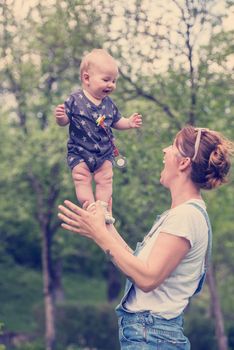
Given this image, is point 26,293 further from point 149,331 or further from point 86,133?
point 149,331

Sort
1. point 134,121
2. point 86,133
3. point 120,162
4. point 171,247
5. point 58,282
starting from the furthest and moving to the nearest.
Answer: point 58,282, point 134,121, point 120,162, point 86,133, point 171,247

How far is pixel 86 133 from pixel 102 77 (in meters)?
0.34

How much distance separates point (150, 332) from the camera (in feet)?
13.6

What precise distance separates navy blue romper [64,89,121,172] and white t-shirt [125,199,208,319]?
0.71m

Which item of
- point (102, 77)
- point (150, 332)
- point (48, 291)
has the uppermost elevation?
point (102, 77)

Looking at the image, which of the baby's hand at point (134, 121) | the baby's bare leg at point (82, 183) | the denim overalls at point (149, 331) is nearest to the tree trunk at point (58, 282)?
the baby's hand at point (134, 121)

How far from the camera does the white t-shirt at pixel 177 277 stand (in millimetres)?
4145

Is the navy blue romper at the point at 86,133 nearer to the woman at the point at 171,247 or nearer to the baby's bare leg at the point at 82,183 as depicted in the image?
the baby's bare leg at the point at 82,183

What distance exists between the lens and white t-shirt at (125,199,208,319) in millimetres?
4145

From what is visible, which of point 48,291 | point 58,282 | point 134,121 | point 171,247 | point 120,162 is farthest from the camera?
point 58,282

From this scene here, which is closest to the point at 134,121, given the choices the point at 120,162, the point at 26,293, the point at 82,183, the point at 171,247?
the point at 120,162

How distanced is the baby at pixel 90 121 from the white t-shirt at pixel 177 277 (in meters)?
0.60

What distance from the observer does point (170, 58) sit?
12.7 metres

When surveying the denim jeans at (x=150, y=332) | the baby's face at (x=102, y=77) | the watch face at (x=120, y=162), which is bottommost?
the denim jeans at (x=150, y=332)
